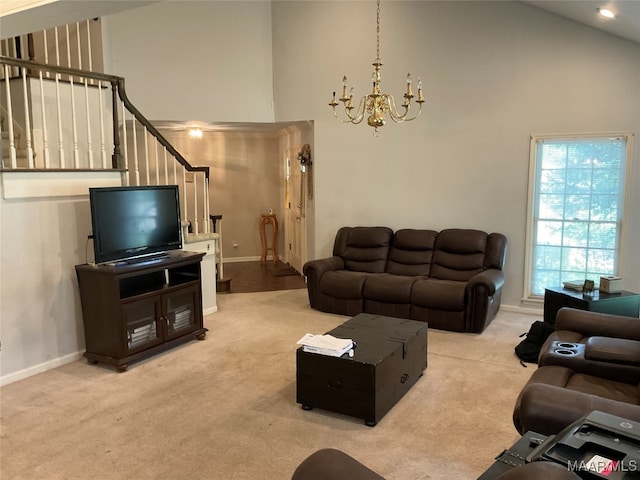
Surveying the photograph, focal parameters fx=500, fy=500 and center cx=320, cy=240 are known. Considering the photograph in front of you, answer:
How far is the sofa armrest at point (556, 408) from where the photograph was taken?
6.64 feet

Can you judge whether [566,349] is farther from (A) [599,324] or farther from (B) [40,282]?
(B) [40,282]

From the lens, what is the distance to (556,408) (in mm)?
2100

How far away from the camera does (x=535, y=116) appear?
5.48 m

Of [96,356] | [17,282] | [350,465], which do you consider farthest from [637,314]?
[17,282]

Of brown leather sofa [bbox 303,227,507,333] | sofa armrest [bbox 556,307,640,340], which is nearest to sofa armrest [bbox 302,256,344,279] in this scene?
brown leather sofa [bbox 303,227,507,333]

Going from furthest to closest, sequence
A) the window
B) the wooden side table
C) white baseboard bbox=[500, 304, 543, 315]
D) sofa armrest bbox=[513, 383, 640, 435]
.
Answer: the wooden side table < white baseboard bbox=[500, 304, 543, 315] < the window < sofa armrest bbox=[513, 383, 640, 435]

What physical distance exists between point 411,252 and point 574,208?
1805 millimetres

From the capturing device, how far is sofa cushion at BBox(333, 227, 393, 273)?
5996mm

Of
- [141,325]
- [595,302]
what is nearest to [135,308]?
[141,325]

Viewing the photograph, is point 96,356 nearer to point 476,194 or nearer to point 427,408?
point 427,408

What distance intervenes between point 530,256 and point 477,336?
1345 mm

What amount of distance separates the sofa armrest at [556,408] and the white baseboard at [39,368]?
3667 millimetres

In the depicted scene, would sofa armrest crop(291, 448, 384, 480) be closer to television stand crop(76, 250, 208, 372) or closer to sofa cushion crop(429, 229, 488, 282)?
television stand crop(76, 250, 208, 372)

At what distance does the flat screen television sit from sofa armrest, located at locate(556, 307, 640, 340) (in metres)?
3.39
